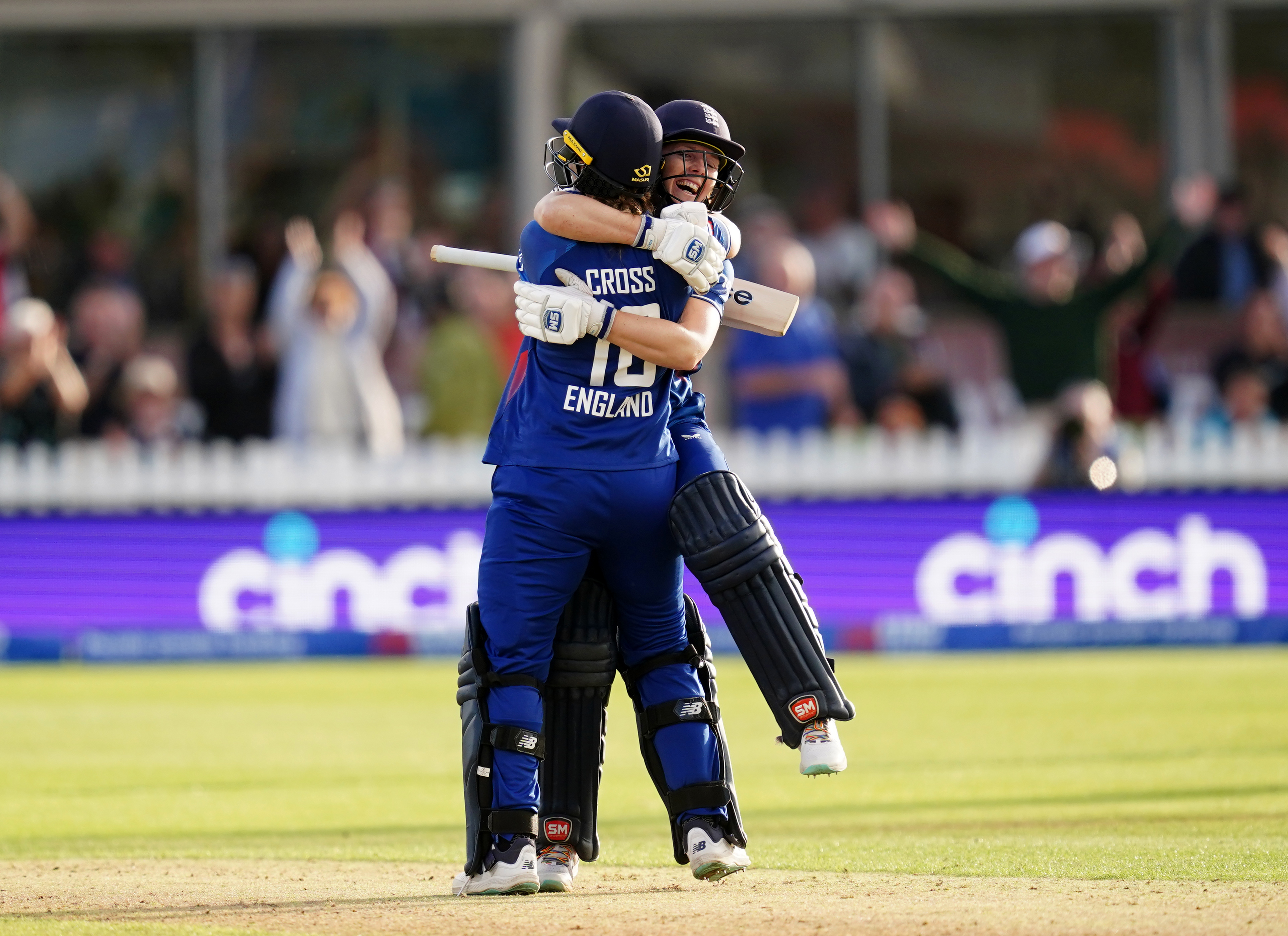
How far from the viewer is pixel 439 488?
1484 cm

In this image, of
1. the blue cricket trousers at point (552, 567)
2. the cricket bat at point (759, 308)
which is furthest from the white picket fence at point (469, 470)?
the blue cricket trousers at point (552, 567)

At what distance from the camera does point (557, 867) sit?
233 inches

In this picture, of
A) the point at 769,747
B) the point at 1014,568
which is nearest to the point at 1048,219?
the point at 1014,568

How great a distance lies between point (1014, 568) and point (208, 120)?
1007 centimetres

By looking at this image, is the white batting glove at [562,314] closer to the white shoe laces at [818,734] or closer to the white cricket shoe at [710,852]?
the white shoe laces at [818,734]

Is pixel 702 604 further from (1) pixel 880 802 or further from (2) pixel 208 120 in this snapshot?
(2) pixel 208 120

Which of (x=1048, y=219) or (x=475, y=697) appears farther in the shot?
(x=1048, y=219)

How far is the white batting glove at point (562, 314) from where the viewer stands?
5555mm

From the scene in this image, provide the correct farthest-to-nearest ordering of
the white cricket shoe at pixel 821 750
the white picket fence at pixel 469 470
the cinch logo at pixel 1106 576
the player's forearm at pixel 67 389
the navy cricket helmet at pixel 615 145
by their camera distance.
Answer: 1. the player's forearm at pixel 67 389
2. the white picket fence at pixel 469 470
3. the cinch logo at pixel 1106 576
4. the navy cricket helmet at pixel 615 145
5. the white cricket shoe at pixel 821 750

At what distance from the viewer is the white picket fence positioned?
14.6 m

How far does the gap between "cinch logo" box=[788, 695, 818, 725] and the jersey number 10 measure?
987mm

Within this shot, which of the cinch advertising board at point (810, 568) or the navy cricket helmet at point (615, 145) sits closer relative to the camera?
the navy cricket helmet at point (615, 145)

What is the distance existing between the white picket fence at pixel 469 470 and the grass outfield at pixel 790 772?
5.60 feet

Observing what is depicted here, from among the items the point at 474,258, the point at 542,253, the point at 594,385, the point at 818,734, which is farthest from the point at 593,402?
the point at 818,734
